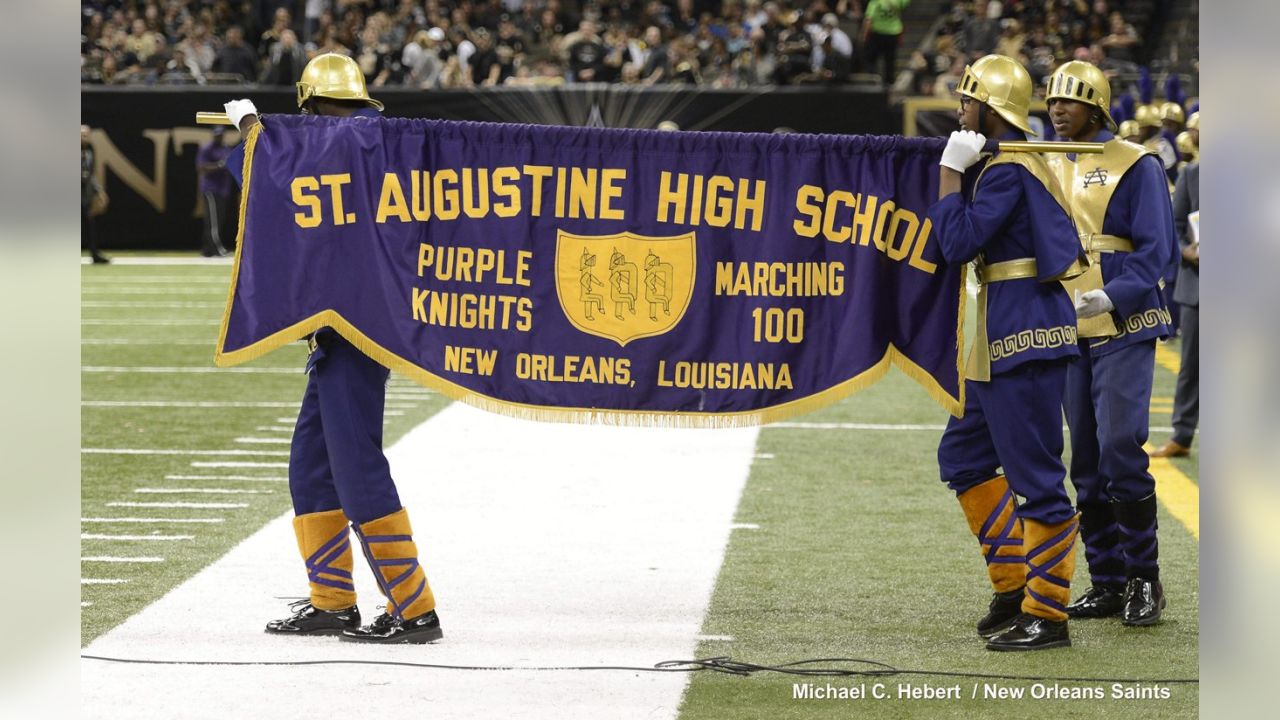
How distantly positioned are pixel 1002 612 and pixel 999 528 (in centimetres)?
31

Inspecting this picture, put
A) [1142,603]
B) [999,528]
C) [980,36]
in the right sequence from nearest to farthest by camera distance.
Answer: [999,528] → [1142,603] → [980,36]

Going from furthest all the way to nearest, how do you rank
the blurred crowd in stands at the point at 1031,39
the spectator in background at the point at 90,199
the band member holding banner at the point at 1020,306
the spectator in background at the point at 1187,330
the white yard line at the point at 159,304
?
the blurred crowd in stands at the point at 1031,39 → the spectator in background at the point at 90,199 → the white yard line at the point at 159,304 → the spectator in background at the point at 1187,330 → the band member holding banner at the point at 1020,306

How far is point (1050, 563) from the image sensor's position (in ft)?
17.8

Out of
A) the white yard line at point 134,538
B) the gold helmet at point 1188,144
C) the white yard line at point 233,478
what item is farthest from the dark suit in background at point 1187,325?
the white yard line at point 134,538

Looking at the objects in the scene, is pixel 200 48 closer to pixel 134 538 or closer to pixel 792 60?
pixel 792 60

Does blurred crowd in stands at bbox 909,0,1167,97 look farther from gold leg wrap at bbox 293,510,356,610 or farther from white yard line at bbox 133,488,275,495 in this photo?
gold leg wrap at bbox 293,510,356,610

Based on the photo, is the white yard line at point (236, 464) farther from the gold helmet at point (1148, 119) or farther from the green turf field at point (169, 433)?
the gold helmet at point (1148, 119)

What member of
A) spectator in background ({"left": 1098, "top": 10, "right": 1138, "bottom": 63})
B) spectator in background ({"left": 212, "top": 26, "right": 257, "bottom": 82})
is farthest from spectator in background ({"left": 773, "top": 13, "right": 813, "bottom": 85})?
spectator in background ({"left": 212, "top": 26, "right": 257, "bottom": 82})

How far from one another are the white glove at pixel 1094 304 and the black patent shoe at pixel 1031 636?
3.59ft

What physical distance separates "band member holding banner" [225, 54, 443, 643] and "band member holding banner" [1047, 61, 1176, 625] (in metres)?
2.53

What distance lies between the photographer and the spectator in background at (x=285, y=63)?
25938 mm

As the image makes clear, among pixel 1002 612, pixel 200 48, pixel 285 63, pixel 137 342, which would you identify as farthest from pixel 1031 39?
pixel 1002 612

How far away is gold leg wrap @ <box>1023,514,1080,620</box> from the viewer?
541 centimetres
